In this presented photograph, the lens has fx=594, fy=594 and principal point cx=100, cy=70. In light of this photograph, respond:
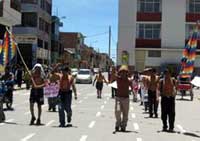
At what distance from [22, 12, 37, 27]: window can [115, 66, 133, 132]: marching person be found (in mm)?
63133

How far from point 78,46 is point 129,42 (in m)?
84.3

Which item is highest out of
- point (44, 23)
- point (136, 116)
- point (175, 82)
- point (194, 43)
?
point (44, 23)

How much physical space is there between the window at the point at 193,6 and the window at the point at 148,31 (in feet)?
14.5

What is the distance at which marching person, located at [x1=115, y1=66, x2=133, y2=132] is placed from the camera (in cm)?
1678

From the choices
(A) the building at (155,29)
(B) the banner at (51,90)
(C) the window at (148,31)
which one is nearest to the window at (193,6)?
(A) the building at (155,29)

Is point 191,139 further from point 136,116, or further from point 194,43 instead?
point 136,116

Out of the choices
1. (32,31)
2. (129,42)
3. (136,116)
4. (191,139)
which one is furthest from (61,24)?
(191,139)

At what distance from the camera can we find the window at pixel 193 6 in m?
73.1

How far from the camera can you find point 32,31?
78.2 meters

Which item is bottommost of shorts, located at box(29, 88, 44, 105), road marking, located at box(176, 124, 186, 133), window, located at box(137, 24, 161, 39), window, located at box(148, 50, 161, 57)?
road marking, located at box(176, 124, 186, 133)

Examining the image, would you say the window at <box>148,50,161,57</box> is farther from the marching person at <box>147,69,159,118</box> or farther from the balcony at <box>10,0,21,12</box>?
the marching person at <box>147,69,159,118</box>

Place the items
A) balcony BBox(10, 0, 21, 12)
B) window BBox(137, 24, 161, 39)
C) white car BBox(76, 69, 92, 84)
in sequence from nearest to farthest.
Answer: balcony BBox(10, 0, 21, 12), white car BBox(76, 69, 92, 84), window BBox(137, 24, 161, 39)

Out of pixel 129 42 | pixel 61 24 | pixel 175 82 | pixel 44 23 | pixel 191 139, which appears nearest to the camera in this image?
pixel 191 139

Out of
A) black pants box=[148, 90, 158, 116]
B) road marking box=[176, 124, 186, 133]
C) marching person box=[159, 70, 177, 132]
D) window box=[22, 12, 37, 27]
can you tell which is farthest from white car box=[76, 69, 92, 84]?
marching person box=[159, 70, 177, 132]
